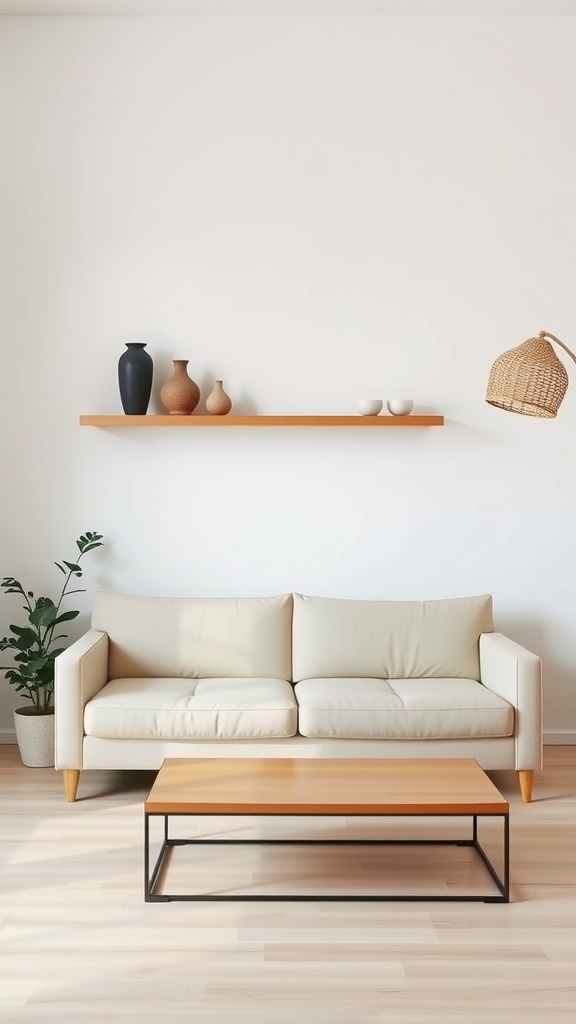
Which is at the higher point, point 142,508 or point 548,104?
point 548,104

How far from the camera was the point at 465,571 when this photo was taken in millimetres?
4801

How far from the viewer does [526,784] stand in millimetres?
3918

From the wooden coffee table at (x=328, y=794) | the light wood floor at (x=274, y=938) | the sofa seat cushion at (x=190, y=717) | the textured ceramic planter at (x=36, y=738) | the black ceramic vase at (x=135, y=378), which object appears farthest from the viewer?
the black ceramic vase at (x=135, y=378)

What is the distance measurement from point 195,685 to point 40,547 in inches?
44.8

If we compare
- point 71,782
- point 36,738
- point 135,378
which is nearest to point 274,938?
point 71,782

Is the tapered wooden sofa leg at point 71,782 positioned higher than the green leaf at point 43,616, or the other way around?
the green leaf at point 43,616

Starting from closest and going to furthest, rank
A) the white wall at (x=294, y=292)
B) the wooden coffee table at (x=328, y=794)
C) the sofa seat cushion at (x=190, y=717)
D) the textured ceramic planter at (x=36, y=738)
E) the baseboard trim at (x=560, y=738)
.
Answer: the wooden coffee table at (x=328, y=794), the sofa seat cushion at (x=190, y=717), the textured ceramic planter at (x=36, y=738), the white wall at (x=294, y=292), the baseboard trim at (x=560, y=738)

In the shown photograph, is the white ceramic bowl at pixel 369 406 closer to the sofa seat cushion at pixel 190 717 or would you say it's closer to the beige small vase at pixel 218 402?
the beige small vase at pixel 218 402

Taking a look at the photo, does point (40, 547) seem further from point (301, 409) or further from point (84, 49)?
point (84, 49)

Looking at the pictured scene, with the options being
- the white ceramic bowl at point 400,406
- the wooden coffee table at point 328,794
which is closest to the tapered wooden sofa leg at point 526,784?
the wooden coffee table at point 328,794

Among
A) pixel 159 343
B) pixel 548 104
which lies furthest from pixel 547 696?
pixel 548 104

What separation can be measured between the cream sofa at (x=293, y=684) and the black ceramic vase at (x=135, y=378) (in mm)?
877

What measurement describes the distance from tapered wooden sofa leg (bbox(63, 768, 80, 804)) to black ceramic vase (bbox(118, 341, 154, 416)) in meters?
1.61

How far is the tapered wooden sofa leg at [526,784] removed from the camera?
3.92m
